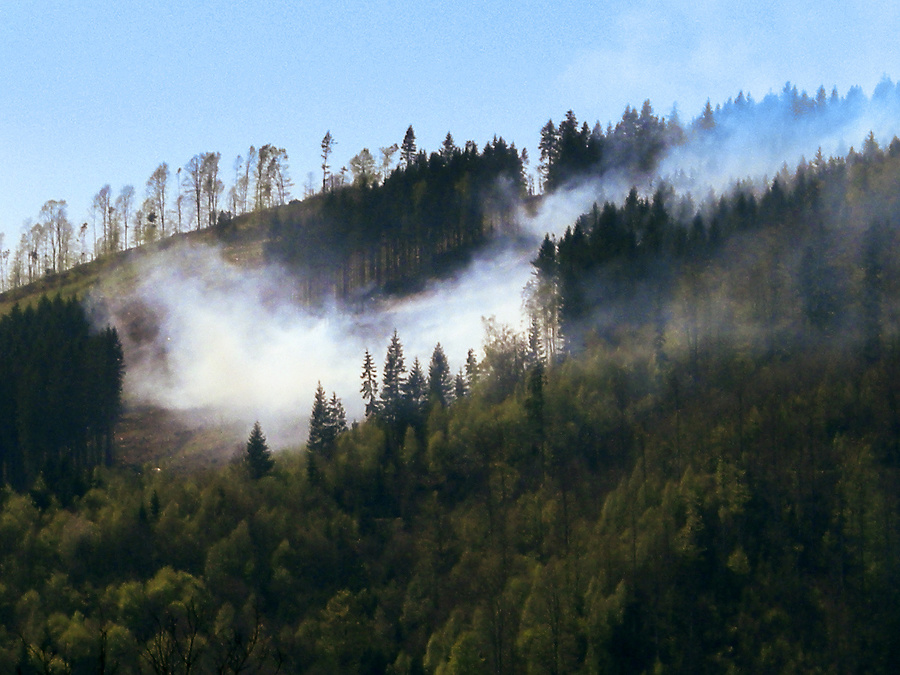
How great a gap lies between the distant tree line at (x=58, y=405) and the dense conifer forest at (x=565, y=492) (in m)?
0.37

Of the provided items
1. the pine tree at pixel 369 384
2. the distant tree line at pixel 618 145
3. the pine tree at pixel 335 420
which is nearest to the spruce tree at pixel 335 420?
the pine tree at pixel 335 420

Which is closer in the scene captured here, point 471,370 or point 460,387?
point 460,387

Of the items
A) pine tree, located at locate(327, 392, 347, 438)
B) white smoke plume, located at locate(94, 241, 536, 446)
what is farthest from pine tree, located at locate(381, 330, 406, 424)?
white smoke plume, located at locate(94, 241, 536, 446)

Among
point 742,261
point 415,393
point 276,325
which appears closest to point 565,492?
point 415,393

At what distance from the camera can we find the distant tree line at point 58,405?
10625 cm

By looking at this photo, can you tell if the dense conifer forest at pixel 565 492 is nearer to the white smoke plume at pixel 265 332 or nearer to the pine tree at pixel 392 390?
the pine tree at pixel 392 390

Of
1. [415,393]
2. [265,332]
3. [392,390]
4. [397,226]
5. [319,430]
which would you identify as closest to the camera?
[319,430]

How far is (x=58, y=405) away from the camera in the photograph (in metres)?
108

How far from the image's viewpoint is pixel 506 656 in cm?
7588

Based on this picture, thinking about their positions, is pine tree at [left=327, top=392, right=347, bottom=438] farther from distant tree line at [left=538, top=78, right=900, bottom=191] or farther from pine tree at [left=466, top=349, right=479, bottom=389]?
distant tree line at [left=538, top=78, right=900, bottom=191]

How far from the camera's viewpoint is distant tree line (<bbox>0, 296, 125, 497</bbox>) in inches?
4183

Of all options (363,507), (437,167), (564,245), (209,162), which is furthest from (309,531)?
(209,162)

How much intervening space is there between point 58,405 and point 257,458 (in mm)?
28415

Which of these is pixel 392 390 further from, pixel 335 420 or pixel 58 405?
pixel 58 405
